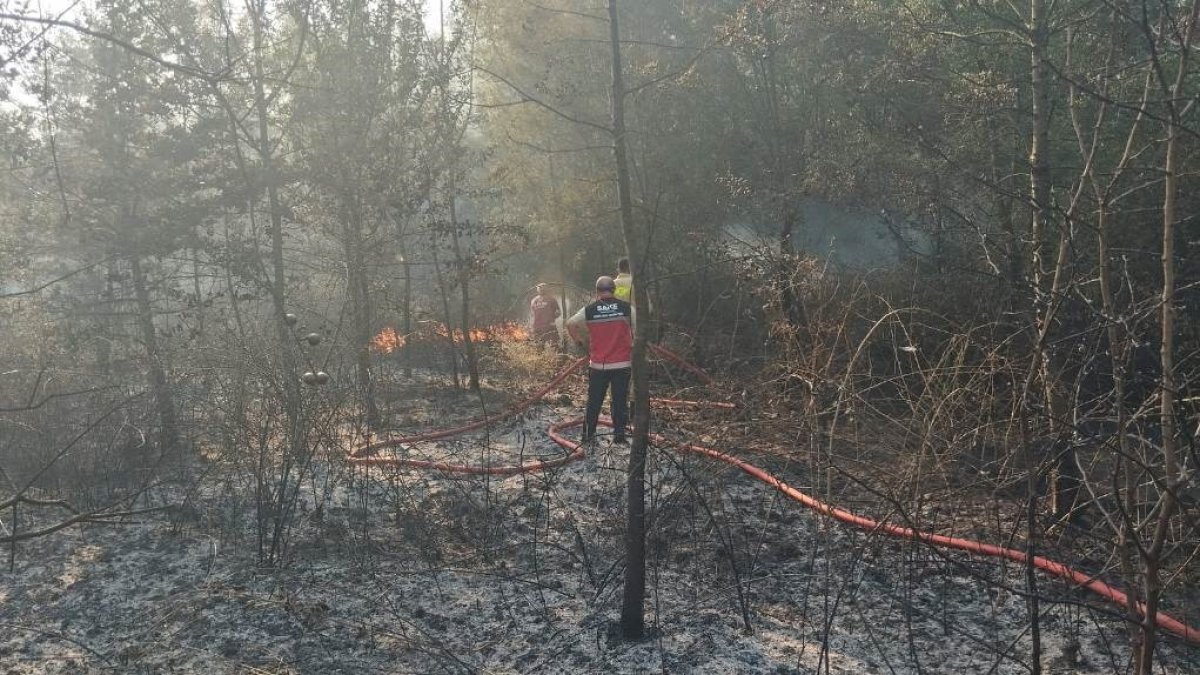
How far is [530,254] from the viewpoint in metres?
20.5

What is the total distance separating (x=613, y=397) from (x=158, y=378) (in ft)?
15.6

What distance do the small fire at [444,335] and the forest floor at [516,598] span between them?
336 centimetres

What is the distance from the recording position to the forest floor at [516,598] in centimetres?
441

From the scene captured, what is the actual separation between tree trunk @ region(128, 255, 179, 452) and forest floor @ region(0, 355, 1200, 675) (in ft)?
5.01

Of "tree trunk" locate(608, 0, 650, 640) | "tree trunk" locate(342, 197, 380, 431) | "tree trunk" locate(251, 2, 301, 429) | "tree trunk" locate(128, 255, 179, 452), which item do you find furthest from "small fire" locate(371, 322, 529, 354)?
"tree trunk" locate(608, 0, 650, 640)

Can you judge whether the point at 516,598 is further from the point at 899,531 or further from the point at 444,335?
the point at 444,335

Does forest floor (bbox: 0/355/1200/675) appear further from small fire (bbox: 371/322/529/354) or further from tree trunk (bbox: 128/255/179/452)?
small fire (bbox: 371/322/529/354)

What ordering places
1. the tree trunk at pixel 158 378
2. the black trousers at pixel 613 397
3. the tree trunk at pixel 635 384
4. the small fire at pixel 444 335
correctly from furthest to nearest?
the small fire at pixel 444 335, the black trousers at pixel 613 397, the tree trunk at pixel 158 378, the tree trunk at pixel 635 384

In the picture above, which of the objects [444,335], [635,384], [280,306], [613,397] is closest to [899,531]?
[635,384]

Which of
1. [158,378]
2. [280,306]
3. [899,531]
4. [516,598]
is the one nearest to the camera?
[516,598]

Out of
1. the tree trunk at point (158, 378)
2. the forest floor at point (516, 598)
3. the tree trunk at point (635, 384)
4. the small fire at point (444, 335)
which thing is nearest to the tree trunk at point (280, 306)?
the forest floor at point (516, 598)

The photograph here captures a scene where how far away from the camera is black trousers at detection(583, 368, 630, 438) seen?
829 cm

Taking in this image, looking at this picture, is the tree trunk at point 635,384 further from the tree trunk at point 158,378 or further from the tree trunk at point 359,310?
the tree trunk at point 158,378

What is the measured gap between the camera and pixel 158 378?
9211 mm
